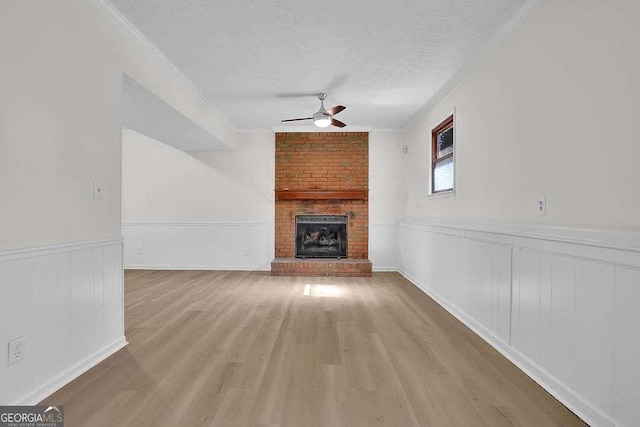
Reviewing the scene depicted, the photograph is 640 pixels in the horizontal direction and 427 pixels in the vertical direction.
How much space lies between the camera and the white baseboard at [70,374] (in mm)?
1912

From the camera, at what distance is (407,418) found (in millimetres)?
1805

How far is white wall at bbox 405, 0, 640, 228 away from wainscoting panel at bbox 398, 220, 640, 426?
0.15 meters

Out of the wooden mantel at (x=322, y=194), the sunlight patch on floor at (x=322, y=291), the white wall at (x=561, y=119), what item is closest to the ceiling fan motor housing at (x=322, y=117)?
the white wall at (x=561, y=119)

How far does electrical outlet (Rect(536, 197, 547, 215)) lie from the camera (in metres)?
2.29

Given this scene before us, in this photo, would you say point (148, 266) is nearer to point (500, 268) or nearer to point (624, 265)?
point (500, 268)

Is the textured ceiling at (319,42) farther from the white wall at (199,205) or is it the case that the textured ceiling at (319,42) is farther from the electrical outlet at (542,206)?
the white wall at (199,205)

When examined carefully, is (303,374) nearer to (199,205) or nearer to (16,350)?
(16,350)

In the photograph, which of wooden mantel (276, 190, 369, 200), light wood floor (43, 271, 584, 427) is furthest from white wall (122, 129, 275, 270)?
light wood floor (43, 271, 584, 427)

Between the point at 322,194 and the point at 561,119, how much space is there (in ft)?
14.4

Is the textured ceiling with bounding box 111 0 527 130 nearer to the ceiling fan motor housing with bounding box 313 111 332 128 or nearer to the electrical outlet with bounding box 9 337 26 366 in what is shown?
the ceiling fan motor housing with bounding box 313 111 332 128

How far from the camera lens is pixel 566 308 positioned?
6.59 ft

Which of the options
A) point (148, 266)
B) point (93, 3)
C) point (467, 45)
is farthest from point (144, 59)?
point (148, 266)

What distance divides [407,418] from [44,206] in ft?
7.52

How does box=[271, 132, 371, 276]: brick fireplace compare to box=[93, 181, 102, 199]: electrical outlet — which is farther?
box=[271, 132, 371, 276]: brick fireplace
